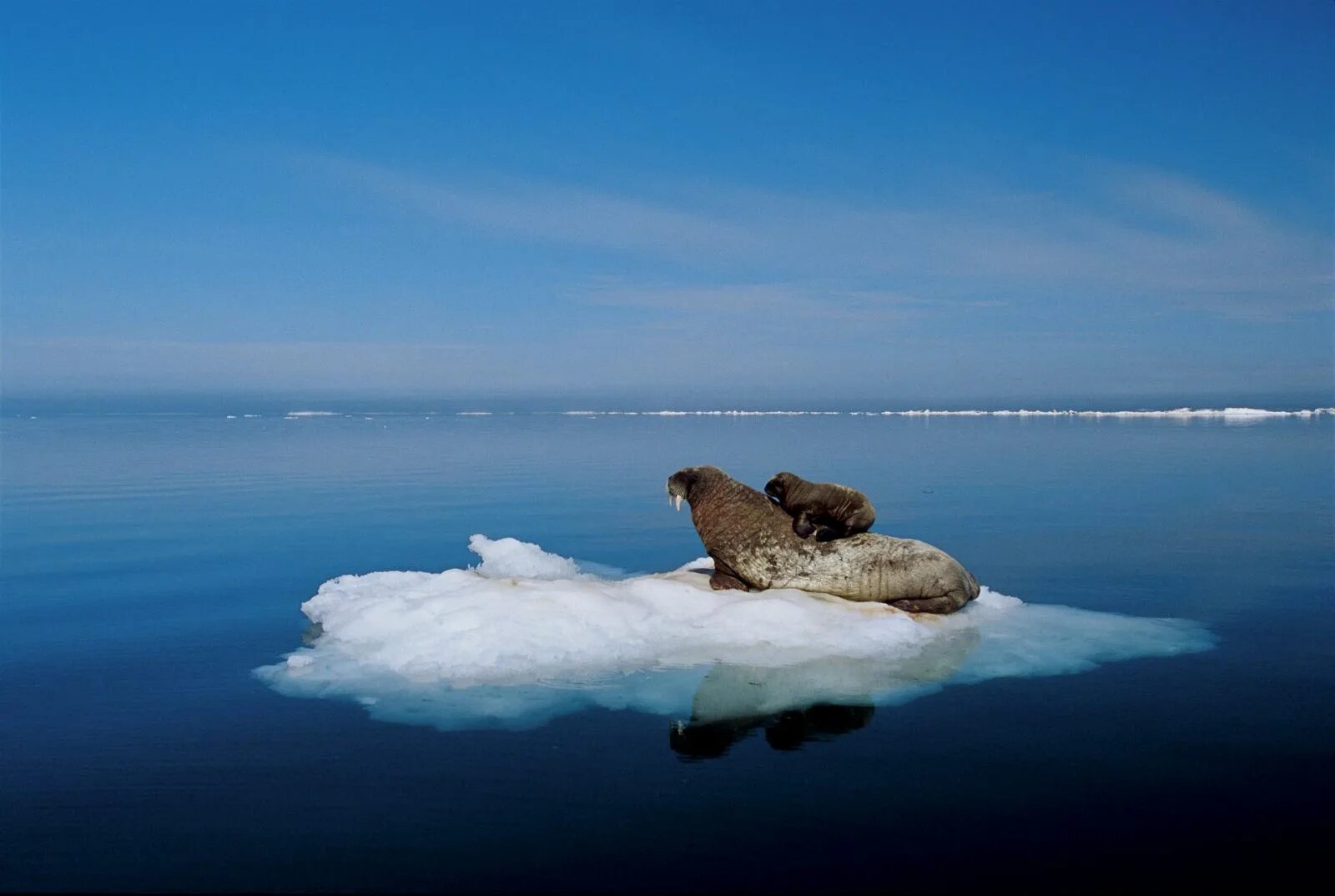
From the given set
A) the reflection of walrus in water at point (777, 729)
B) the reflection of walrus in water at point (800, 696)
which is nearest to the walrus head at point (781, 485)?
the reflection of walrus in water at point (800, 696)

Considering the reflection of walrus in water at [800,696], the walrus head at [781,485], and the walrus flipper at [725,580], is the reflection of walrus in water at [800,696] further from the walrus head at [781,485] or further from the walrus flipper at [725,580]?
the walrus head at [781,485]

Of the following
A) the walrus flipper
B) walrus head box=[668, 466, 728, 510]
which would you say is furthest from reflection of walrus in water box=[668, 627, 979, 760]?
walrus head box=[668, 466, 728, 510]

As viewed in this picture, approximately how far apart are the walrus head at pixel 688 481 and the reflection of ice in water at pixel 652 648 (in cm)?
172

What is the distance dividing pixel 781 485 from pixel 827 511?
86 centimetres

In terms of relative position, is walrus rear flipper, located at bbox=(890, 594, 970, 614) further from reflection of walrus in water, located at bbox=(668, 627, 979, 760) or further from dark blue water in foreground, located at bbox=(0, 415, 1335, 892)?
dark blue water in foreground, located at bbox=(0, 415, 1335, 892)

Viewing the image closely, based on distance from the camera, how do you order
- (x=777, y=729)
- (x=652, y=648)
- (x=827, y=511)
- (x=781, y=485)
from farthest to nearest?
(x=781, y=485) < (x=827, y=511) < (x=652, y=648) < (x=777, y=729)

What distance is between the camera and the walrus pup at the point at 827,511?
42.9ft

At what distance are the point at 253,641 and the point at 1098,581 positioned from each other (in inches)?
482

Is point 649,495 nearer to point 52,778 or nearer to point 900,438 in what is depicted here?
point 52,778

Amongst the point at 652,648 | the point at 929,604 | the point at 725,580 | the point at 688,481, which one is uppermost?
the point at 688,481

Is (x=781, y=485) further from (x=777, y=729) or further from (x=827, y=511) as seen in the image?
(x=777, y=729)

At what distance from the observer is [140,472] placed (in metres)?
36.2

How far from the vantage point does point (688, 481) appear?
14.6 meters

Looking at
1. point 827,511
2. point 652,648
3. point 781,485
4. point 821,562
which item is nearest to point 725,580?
point 821,562
